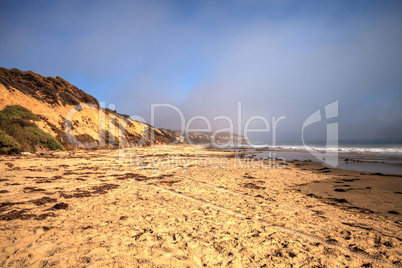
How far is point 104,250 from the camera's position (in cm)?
280

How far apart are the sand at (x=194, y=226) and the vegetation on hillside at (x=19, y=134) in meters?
9.64

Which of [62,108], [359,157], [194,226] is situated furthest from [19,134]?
[359,157]

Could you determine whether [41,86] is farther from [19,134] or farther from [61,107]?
[19,134]

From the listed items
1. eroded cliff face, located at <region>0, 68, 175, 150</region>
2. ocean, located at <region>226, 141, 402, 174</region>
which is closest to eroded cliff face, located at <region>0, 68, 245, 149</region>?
eroded cliff face, located at <region>0, 68, 175, 150</region>

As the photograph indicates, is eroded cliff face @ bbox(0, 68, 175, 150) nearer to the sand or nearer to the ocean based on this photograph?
the sand

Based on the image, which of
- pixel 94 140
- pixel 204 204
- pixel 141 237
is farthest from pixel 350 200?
pixel 94 140

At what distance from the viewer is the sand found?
268 centimetres

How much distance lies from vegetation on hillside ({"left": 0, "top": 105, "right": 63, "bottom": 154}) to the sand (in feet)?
31.6

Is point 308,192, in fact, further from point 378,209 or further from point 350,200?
point 378,209

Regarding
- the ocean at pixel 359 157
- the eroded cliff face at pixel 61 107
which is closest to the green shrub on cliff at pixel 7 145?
the eroded cliff face at pixel 61 107

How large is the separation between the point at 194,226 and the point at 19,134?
19.2 m

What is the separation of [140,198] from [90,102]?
34.4 metres

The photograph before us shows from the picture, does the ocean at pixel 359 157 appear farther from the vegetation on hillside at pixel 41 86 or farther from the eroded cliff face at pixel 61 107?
the vegetation on hillside at pixel 41 86

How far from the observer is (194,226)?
3.72 meters
